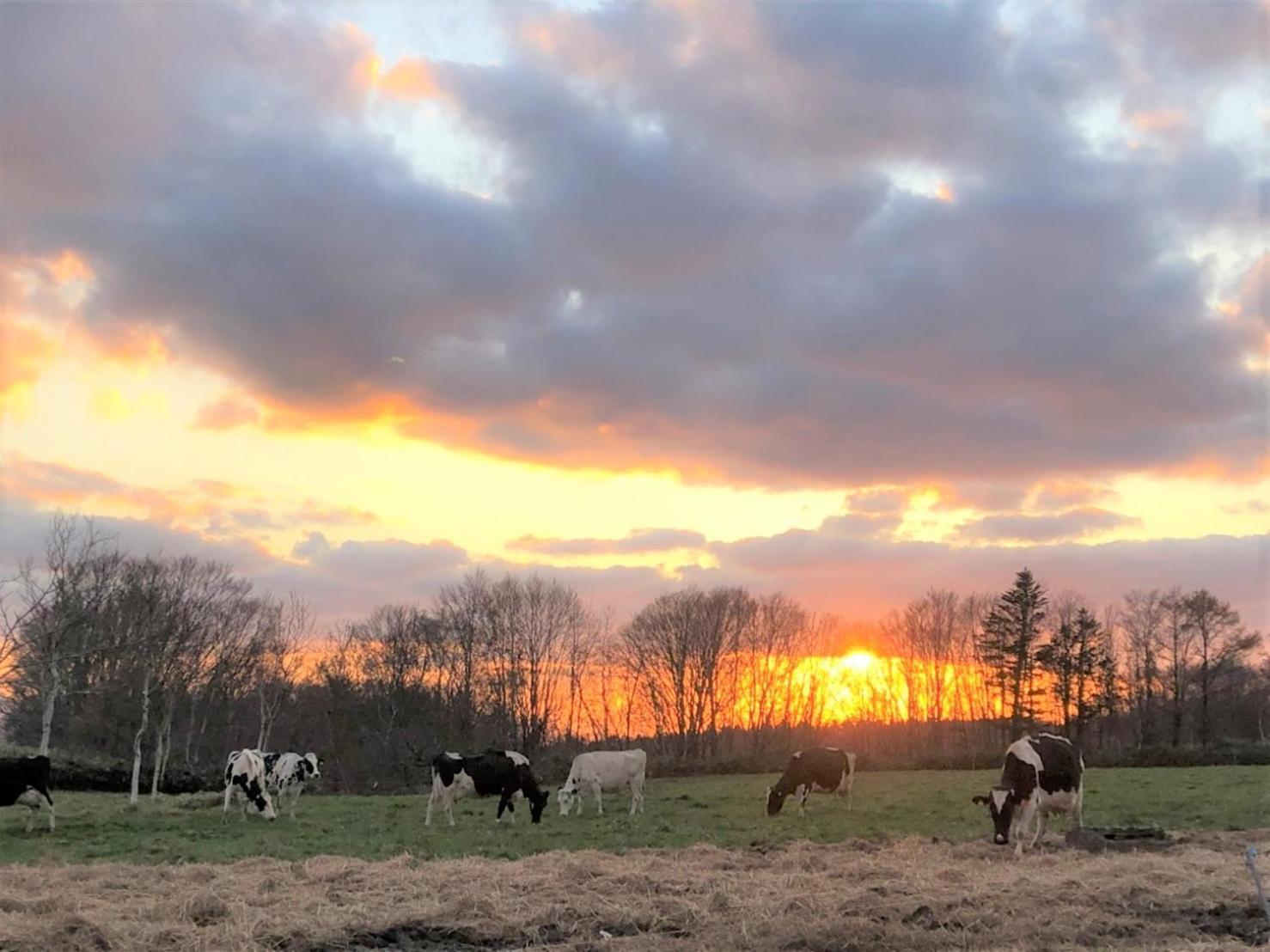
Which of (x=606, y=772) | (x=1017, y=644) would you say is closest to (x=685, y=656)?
(x=1017, y=644)

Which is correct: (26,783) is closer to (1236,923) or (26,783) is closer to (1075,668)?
(1236,923)

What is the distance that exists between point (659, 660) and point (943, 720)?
23088 mm

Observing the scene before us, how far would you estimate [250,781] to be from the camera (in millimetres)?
25500

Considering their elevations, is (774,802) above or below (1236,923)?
below

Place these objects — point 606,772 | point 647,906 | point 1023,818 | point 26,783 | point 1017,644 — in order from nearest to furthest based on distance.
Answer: point 647,906 → point 1023,818 → point 26,783 → point 606,772 → point 1017,644

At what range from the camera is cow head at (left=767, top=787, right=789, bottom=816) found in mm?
24766

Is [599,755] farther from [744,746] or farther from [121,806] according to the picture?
[744,746]

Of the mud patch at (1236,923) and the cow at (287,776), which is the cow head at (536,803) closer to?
the cow at (287,776)

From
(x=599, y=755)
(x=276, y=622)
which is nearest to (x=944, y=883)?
(x=599, y=755)

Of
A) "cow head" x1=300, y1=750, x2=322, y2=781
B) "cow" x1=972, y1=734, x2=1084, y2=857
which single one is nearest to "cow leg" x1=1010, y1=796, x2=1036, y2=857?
"cow" x1=972, y1=734, x2=1084, y2=857

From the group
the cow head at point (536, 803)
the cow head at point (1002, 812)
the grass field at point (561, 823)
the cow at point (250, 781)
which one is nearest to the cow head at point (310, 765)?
the grass field at point (561, 823)

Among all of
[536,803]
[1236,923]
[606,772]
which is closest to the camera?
[1236,923]

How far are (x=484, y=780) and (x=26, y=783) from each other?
33.0 feet

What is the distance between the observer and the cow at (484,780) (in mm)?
23906
